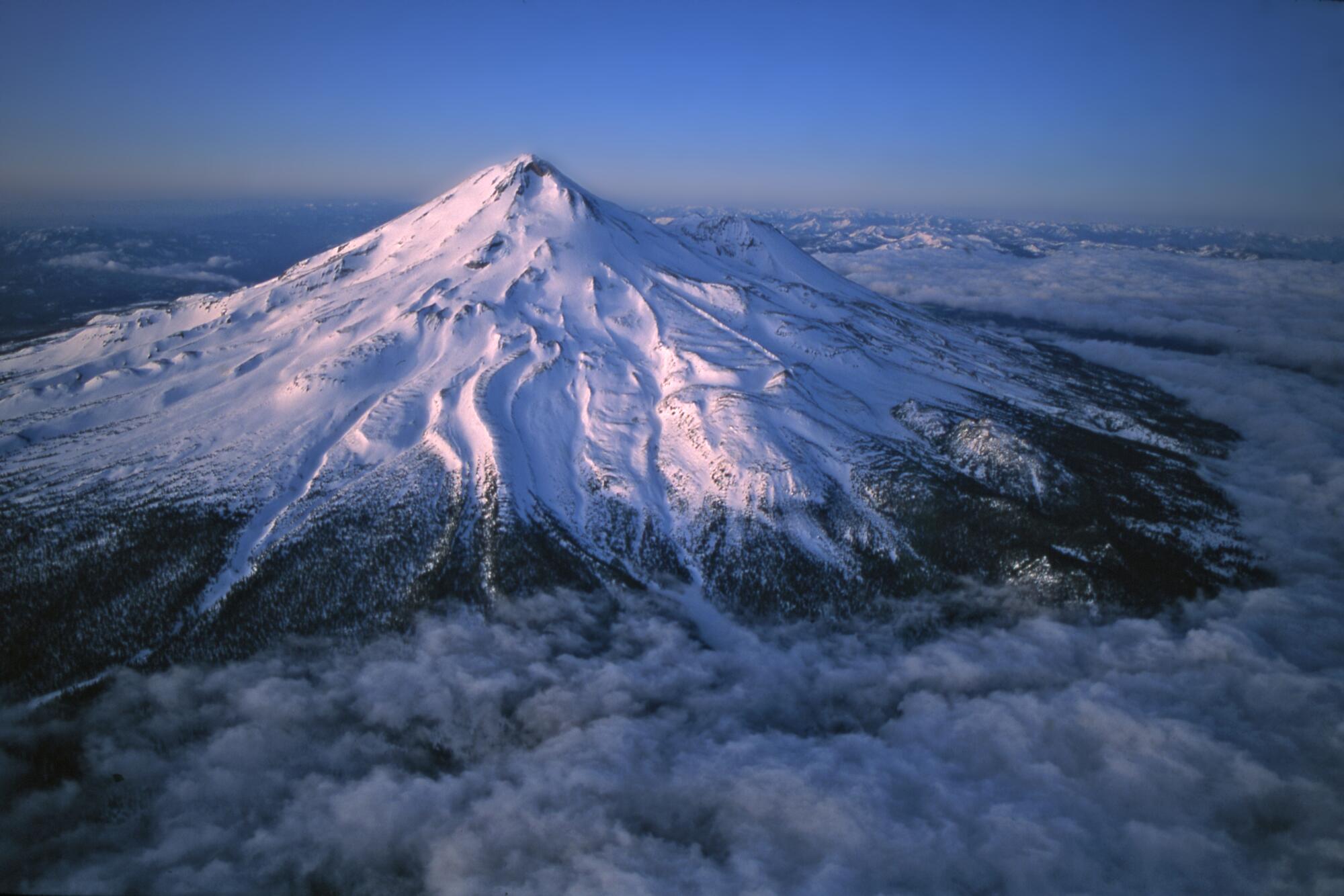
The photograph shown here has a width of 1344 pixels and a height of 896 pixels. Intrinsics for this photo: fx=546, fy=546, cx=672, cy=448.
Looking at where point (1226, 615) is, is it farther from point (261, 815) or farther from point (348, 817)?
point (261, 815)

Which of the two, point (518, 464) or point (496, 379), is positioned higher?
point (496, 379)

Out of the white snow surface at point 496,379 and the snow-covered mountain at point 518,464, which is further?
the white snow surface at point 496,379

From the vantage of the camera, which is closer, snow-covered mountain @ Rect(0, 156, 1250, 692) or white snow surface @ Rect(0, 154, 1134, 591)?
snow-covered mountain @ Rect(0, 156, 1250, 692)

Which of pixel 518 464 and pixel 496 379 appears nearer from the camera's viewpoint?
pixel 518 464

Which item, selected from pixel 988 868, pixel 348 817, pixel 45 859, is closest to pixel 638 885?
pixel 348 817
